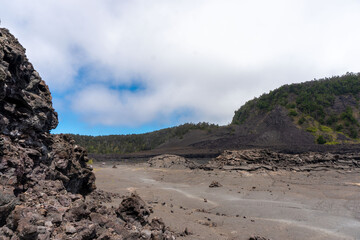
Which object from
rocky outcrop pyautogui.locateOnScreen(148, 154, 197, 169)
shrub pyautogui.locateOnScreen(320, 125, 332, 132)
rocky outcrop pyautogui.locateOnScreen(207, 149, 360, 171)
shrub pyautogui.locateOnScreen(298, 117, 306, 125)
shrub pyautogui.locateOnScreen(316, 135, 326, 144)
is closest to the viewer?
rocky outcrop pyautogui.locateOnScreen(207, 149, 360, 171)

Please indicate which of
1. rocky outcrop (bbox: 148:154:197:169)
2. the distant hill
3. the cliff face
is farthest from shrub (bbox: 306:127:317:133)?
the cliff face

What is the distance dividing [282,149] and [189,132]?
1320 inches

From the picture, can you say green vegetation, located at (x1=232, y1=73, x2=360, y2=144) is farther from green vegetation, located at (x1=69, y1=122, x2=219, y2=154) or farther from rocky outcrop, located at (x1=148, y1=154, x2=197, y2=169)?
rocky outcrop, located at (x1=148, y1=154, x2=197, y2=169)

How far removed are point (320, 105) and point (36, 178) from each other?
55375 millimetres

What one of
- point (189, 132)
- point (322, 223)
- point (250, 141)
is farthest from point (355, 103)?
point (322, 223)

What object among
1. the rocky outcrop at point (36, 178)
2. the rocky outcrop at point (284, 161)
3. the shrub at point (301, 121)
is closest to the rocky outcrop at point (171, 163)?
the rocky outcrop at point (284, 161)

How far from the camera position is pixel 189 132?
2525 inches

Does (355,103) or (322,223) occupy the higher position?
(355,103)

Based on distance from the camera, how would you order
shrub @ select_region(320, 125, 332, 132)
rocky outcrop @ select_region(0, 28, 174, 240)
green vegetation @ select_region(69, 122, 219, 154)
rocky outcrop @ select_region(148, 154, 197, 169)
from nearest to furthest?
rocky outcrop @ select_region(0, 28, 174, 240), rocky outcrop @ select_region(148, 154, 197, 169), shrub @ select_region(320, 125, 332, 132), green vegetation @ select_region(69, 122, 219, 154)

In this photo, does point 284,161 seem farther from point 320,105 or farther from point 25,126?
point 320,105

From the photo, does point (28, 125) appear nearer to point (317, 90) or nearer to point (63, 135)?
point (63, 135)

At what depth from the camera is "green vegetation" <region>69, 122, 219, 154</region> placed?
6031cm

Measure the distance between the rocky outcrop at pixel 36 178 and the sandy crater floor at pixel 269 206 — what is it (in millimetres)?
2492

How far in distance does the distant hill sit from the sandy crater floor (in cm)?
1747
